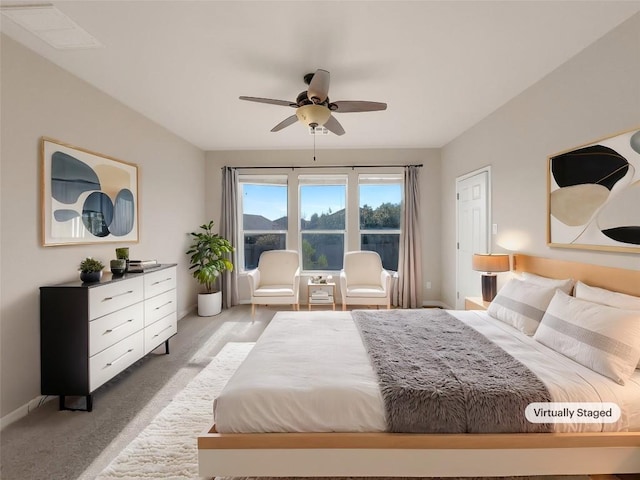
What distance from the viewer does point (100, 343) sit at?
224 centimetres

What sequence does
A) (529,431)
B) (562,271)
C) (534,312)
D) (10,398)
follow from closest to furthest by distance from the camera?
(529,431), (10,398), (534,312), (562,271)

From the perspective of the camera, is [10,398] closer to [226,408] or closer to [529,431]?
[226,408]

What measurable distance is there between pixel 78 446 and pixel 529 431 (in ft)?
8.50

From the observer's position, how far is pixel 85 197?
267 cm

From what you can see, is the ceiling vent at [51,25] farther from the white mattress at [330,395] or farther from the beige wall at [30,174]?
the white mattress at [330,395]

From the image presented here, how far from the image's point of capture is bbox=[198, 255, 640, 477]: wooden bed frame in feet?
4.59

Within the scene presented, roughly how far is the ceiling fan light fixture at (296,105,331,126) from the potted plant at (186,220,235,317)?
278cm

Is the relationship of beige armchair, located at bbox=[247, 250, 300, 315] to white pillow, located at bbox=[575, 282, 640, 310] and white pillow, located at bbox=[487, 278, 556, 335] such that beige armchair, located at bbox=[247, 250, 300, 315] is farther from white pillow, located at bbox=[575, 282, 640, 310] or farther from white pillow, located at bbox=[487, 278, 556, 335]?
white pillow, located at bbox=[575, 282, 640, 310]

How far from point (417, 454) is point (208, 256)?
392 cm

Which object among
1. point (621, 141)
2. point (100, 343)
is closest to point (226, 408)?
point (100, 343)

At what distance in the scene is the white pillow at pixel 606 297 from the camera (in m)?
1.78

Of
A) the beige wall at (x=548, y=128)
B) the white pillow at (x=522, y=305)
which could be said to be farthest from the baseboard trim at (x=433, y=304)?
the white pillow at (x=522, y=305)

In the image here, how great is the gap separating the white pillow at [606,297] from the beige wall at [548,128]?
0.21m

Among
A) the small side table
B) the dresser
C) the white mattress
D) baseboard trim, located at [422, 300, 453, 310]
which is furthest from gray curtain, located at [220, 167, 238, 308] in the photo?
the white mattress
